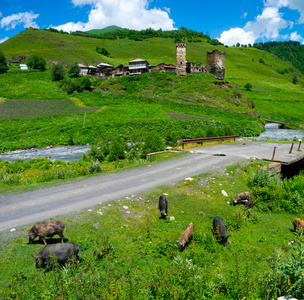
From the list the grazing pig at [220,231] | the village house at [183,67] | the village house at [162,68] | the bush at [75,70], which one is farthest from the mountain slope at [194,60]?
the grazing pig at [220,231]

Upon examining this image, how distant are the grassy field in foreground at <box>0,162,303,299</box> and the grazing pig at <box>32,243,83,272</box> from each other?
0.25m

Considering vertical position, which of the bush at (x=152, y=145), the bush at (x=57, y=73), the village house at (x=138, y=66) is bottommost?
the bush at (x=152, y=145)

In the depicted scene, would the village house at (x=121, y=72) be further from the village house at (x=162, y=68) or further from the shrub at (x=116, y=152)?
the shrub at (x=116, y=152)

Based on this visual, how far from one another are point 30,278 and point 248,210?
896cm

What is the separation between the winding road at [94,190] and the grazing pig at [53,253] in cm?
262

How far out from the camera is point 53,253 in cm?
646

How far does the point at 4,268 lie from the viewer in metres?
6.55

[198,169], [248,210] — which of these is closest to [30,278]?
[248,210]

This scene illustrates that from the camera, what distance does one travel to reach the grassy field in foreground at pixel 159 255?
19.8 ft

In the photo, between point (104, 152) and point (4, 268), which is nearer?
point (4, 268)

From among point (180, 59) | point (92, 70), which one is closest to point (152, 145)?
point (180, 59)

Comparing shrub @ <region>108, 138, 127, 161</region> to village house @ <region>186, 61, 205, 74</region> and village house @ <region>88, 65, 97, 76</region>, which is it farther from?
village house @ <region>88, 65, 97, 76</region>

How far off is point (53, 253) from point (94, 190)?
5.76 m

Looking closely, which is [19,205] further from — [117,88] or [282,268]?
[117,88]
